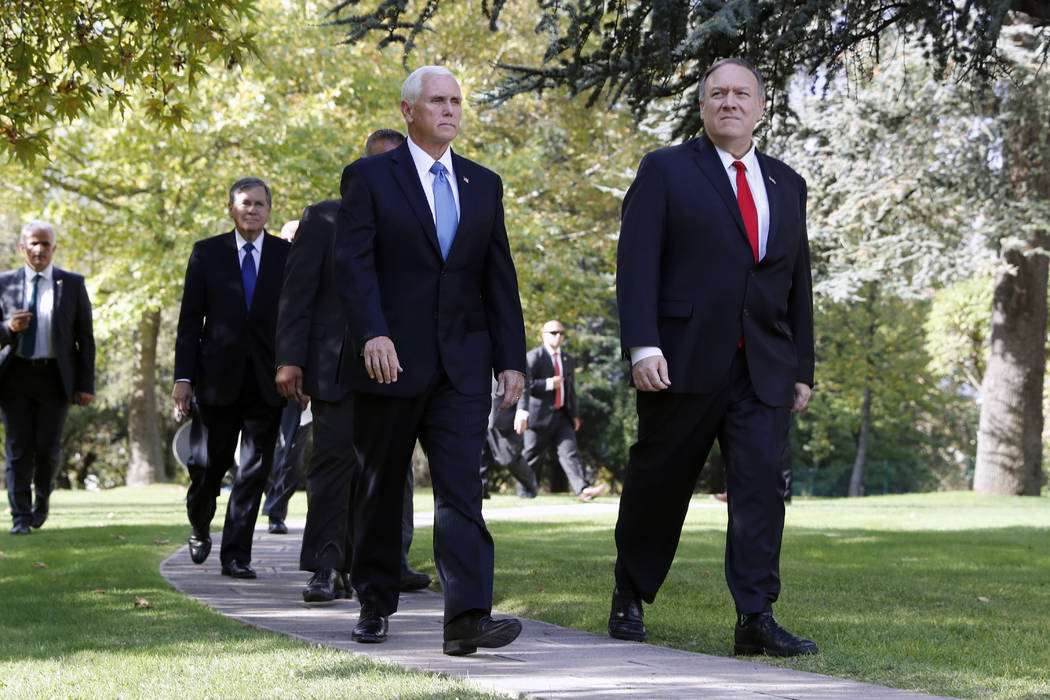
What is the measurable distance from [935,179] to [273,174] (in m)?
12.0

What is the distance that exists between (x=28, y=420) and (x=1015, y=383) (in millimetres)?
17248

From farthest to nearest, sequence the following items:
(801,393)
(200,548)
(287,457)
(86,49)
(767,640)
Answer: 1. (287,457)
2. (200,548)
3. (86,49)
4. (801,393)
5. (767,640)

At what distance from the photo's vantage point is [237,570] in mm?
8055

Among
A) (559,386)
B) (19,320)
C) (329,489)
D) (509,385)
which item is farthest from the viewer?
(559,386)

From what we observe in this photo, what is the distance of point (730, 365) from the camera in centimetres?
536

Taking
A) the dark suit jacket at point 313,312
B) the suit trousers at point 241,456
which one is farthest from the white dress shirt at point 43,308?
the dark suit jacket at point 313,312

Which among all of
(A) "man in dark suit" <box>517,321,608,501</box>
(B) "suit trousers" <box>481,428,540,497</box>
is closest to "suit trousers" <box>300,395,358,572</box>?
(A) "man in dark suit" <box>517,321,608,501</box>

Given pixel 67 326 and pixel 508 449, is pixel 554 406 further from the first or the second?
pixel 67 326

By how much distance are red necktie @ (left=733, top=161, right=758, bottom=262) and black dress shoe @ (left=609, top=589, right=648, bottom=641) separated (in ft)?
5.13

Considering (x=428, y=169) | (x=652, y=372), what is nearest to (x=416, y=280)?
(x=428, y=169)

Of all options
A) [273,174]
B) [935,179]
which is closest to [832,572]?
[935,179]

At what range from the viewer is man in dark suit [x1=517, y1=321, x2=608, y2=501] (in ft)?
57.7

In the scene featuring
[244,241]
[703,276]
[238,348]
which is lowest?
[238,348]

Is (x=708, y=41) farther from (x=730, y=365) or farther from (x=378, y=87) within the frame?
(x=378, y=87)
